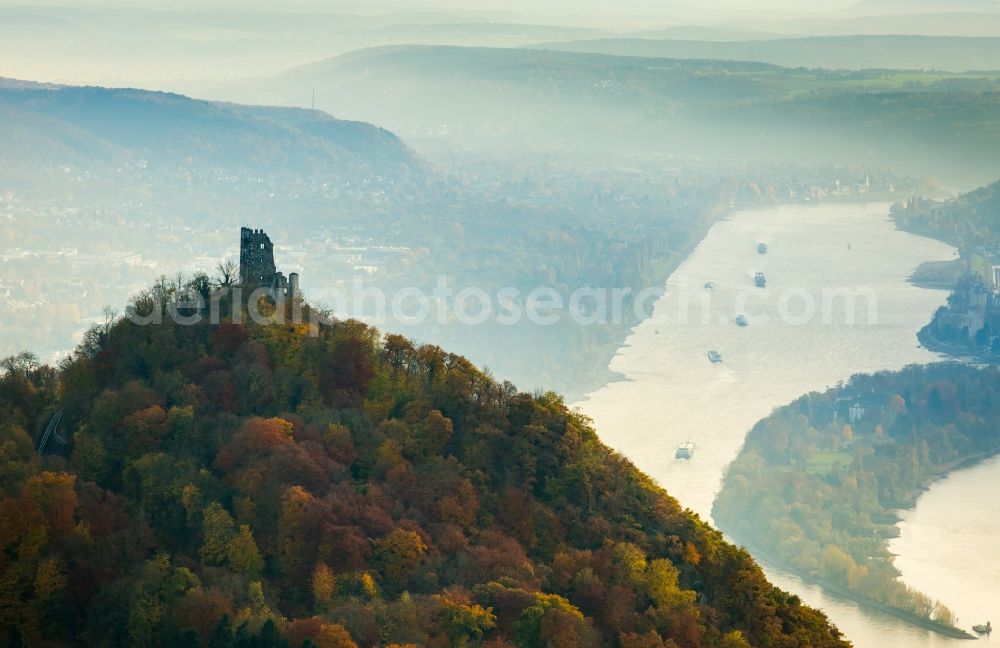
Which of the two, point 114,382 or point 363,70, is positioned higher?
point 363,70

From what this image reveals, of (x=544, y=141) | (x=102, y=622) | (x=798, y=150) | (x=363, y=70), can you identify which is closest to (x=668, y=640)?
(x=102, y=622)

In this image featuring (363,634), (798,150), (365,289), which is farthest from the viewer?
(798,150)

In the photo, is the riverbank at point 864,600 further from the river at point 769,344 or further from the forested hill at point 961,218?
the forested hill at point 961,218

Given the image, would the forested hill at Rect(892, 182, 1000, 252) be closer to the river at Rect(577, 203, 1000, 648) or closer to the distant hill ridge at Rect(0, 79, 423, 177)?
the river at Rect(577, 203, 1000, 648)

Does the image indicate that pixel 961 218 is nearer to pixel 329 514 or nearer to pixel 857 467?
pixel 857 467

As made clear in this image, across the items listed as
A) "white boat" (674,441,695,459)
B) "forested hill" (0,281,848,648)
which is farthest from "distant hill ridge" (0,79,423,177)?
"forested hill" (0,281,848,648)

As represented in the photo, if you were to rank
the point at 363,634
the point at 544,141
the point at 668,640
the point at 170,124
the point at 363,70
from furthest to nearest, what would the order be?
1. the point at 363,70
2. the point at 544,141
3. the point at 170,124
4. the point at 668,640
5. the point at 363,634

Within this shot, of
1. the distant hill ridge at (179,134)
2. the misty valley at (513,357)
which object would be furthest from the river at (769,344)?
the distant hill ridge at (179,134)

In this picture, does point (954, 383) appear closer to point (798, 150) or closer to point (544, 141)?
point (798, 150)
